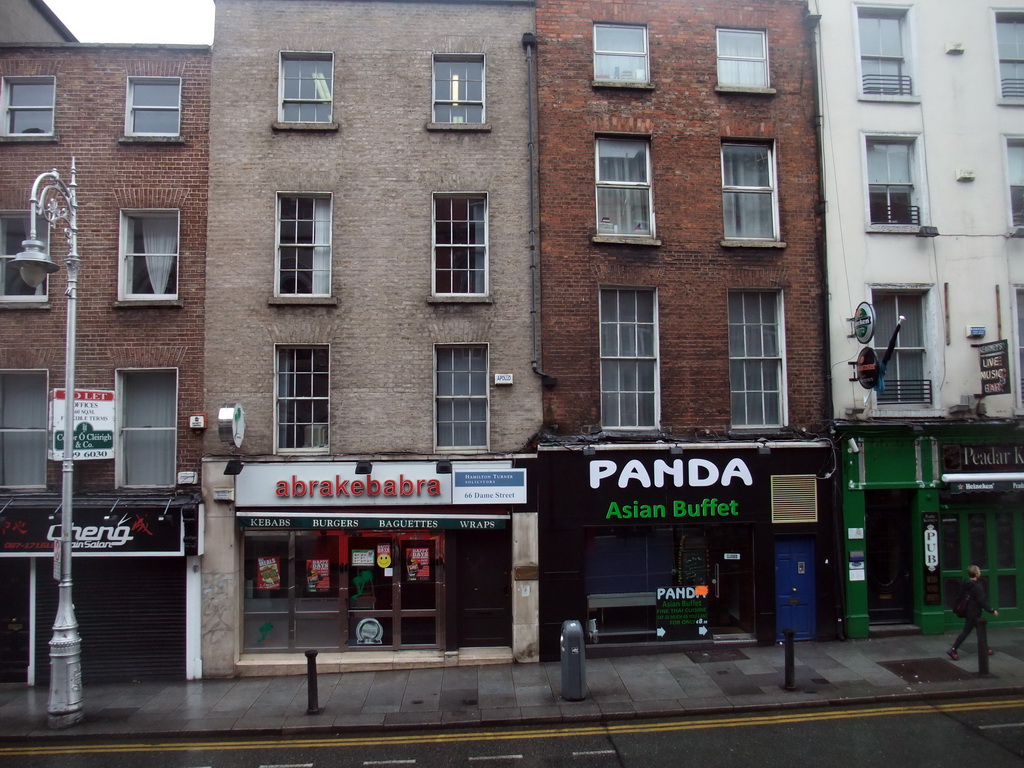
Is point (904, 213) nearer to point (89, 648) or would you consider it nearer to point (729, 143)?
point (729, 143)

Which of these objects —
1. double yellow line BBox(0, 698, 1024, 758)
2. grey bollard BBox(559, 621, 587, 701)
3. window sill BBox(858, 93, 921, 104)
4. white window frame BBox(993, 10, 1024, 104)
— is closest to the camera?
double yellow line BBox(0, 698, 1024, 758)

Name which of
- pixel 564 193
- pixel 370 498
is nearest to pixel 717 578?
pixel 370 498

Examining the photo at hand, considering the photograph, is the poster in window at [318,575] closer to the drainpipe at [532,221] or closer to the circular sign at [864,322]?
the drainpipe at [532,221]

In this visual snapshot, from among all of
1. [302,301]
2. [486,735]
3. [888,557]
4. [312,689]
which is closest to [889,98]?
[888,557]

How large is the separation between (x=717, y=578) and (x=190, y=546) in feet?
33.7

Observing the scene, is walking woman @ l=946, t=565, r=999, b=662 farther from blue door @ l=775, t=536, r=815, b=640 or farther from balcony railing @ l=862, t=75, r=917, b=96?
balcony railing @ l=862, t=75, r=917, b=96

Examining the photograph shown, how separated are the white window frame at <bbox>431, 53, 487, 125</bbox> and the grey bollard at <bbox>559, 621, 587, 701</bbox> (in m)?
10.0

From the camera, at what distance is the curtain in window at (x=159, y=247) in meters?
13.5

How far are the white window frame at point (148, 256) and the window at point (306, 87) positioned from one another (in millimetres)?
3162

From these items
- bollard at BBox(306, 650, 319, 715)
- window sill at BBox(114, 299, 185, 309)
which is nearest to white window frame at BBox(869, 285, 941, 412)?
bollard at BBox(306, 650, 319, 715)

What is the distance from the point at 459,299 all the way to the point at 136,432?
692 centimetres

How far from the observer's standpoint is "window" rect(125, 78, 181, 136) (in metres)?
13.7

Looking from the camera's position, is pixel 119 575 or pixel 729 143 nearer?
pixel 119 575

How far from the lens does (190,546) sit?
12406 mm
